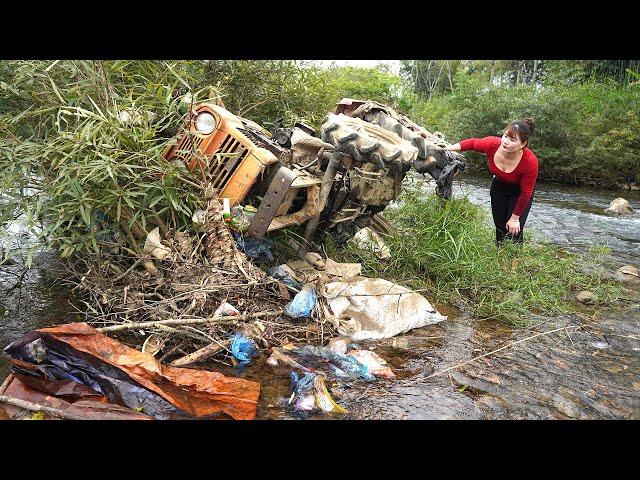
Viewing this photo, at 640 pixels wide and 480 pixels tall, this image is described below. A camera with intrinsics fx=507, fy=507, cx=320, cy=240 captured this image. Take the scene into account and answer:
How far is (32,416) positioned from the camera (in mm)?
2572

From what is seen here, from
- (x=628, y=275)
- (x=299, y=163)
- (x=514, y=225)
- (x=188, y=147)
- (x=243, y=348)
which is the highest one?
(x=188, y=147)

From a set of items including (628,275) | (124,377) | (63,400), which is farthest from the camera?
(628,275)

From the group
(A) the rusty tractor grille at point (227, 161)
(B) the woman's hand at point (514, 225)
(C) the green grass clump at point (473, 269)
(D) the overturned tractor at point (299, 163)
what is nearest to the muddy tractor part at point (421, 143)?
(D) the overturned tractor at point (299, 163)

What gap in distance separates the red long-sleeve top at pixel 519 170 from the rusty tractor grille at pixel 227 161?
238cm

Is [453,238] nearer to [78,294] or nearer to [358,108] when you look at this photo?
[358,108]

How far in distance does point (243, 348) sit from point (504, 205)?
3.52 m

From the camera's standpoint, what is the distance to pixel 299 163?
175 inches

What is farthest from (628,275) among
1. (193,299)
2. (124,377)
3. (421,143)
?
(124,377)

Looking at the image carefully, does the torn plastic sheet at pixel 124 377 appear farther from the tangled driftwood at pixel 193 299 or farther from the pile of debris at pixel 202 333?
the tangled driftwood at pixel 193 299

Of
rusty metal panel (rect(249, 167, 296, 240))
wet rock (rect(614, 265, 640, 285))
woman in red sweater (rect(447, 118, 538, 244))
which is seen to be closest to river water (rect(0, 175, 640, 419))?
wet rock (rect(614, 265, 640, 285))

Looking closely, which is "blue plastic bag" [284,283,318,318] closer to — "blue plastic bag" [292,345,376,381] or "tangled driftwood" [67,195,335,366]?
"tangled driftwood" [67,195,335,366]

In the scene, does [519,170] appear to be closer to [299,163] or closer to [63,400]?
[299,163]

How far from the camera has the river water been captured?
10.00 feet

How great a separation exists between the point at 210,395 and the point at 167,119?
2480 millimetres
